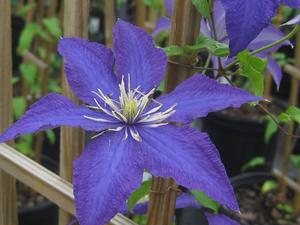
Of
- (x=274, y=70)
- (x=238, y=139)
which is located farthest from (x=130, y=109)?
(x=238, y=139)

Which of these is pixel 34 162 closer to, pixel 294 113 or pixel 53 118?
pixel 53 118

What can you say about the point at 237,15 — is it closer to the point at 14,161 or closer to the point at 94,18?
the point at 14,161

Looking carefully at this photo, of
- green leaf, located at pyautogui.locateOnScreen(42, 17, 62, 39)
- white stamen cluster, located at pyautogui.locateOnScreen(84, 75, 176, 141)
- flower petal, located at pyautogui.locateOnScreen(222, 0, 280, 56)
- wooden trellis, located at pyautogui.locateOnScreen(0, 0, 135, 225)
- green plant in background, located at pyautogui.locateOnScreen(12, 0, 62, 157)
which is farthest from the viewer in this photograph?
green leaf, located at pyautogui.locateOnScreen(42, 17, 62, 39)

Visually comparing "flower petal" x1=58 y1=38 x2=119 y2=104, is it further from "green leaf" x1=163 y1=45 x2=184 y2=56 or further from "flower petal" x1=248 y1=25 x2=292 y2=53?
"flower petal" x1=248 y1=25 x2=292 y2=53

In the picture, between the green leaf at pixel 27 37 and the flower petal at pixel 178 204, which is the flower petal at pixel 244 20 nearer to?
the flower petal at pixel 178 204

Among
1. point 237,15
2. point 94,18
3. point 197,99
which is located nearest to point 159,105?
point 197,99

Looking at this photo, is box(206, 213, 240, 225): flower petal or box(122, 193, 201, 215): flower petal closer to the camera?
box(206, 213, 240, 225): flower petal

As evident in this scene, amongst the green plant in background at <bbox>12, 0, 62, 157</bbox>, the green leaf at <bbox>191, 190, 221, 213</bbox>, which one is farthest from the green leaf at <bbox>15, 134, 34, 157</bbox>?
the green leaf at <bbox>191, 190, 221, 213</bbox>
